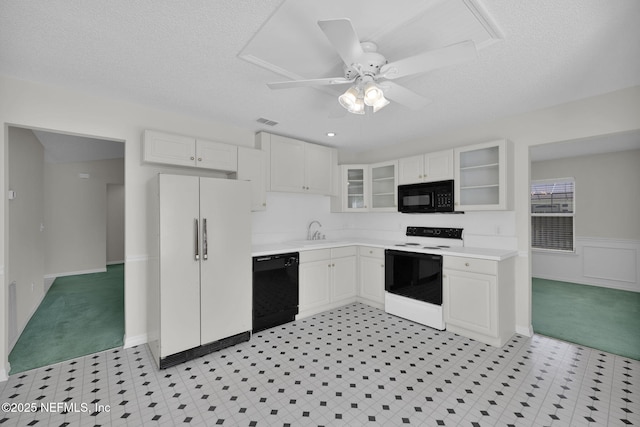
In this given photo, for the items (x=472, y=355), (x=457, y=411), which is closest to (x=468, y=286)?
(x=472, y=355)

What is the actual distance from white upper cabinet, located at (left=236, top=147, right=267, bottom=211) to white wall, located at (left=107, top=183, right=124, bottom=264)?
581 centimetres

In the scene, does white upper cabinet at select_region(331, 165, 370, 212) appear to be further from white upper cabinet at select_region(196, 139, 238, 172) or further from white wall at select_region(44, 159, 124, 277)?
white wall at select_region(44, 159, 124, 277)

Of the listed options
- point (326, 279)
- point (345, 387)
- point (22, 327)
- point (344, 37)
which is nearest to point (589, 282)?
point (326, 279)

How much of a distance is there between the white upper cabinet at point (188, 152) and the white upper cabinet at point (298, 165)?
1.73 ft

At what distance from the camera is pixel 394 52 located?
6.10 ft

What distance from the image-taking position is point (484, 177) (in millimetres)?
3238

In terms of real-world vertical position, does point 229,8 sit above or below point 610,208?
above

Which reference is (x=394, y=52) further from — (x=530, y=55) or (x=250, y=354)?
(x=250, y=354)

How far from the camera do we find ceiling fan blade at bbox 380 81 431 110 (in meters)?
1.88

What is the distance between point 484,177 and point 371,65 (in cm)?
226

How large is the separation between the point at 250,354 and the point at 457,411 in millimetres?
1812

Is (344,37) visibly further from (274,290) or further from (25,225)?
(25,225)

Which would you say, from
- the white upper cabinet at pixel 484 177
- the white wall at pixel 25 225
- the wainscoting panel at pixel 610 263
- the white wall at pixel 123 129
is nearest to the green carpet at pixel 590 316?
the wainscoting panel at pixel 610 263

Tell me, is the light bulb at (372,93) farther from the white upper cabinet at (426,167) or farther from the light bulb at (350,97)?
the white upper cabinet at (426,167)
